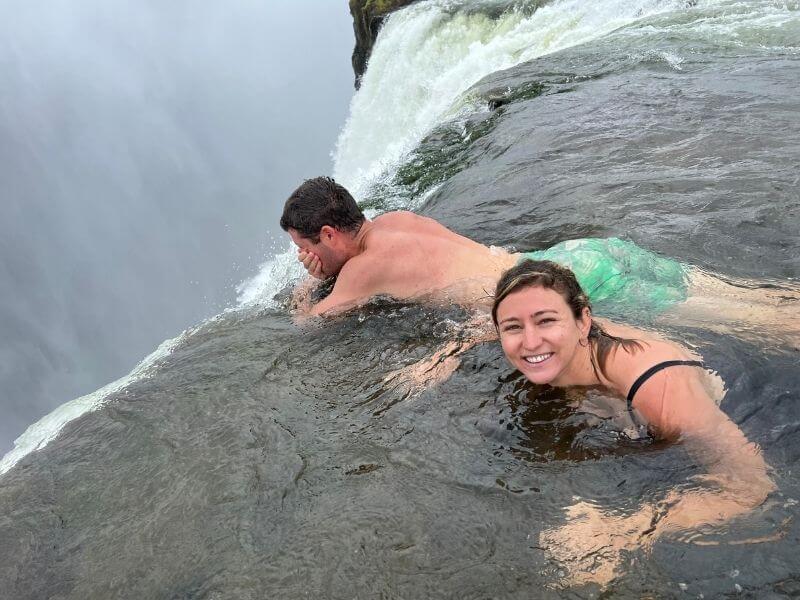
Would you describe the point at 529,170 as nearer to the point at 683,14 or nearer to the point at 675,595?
the point at 675,595

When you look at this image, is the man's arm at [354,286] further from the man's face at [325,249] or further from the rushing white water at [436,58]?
the rushing white water at [436,58]

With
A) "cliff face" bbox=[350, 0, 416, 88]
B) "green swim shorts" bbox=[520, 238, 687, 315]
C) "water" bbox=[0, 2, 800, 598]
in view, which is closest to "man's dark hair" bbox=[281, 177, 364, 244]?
"water" bbox=[0, 2, 800, 598]

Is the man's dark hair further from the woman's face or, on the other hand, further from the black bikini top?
the black bikini top

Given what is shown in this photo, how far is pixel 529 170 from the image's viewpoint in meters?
7.09

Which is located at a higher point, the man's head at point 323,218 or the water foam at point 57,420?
the man's head at point 323,218

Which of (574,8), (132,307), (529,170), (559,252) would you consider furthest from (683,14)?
(132,307)

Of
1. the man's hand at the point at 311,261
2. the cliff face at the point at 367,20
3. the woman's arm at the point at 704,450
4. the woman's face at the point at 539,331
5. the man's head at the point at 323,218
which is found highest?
the cliff face at the point at 367,20

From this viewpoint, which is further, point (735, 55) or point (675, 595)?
point (735, 55)

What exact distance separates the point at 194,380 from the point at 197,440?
0.80m

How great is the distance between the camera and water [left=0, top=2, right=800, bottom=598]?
8.04 ft

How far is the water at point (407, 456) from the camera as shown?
245cm

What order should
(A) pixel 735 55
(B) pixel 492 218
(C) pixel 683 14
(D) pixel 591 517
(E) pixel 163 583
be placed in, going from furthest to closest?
(C) pixel 683 14 < (A) pixel 735 55 < (B) pixel 492 218 < (E) pixel 163 583 < (D) pixel 591 517

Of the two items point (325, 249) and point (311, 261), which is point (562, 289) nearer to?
point (325, 249)

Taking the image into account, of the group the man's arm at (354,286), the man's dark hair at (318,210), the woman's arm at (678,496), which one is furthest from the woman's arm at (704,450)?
the man's dark hair at (318,210)
